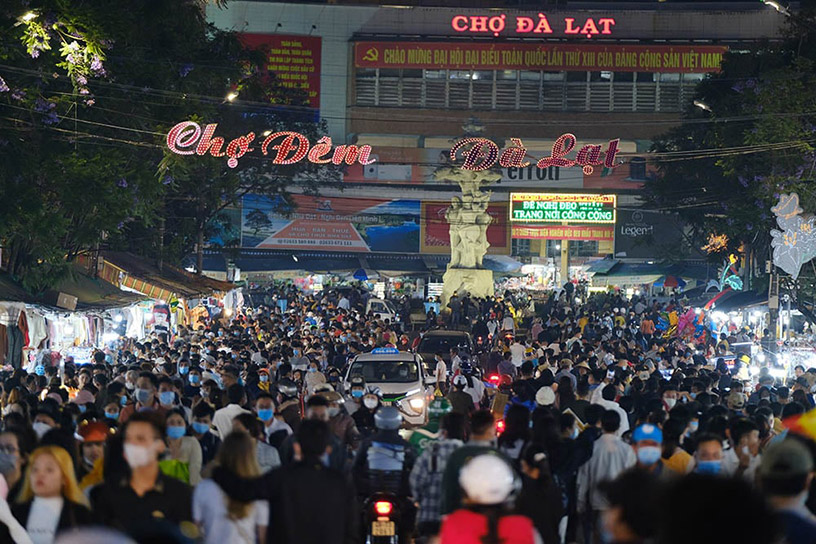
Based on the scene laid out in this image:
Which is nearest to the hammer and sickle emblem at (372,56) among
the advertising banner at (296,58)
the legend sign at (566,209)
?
the advertising banner at (296,58)

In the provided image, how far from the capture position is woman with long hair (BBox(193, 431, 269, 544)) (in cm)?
745

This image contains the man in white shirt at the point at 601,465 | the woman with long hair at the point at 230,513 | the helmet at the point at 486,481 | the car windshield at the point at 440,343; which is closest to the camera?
the helmet at the point at 486,481

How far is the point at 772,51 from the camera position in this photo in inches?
1596

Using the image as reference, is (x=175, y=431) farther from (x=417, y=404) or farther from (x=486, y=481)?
(x=417, y=404)

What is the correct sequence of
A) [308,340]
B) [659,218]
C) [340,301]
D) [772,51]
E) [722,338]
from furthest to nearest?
[659,218] → [340,301] → [772,51] → [722,338] → [308,340]

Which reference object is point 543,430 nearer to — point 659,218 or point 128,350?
point 128,350

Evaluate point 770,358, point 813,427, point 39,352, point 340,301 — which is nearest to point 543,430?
point 813,427

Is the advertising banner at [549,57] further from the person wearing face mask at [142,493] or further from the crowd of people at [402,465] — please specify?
the person wearing face mask at [142,493]

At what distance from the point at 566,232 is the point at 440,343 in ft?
97.0

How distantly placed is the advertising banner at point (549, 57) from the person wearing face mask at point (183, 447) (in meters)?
55.3

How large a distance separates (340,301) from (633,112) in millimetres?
25542

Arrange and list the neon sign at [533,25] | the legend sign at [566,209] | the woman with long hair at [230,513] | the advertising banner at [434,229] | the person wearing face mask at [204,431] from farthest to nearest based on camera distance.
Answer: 1. the neon sign at [533,25]
2. the advertising banner at [434,229]
3. the legend sign at [566,209]
4. the person wearing face mask at [204,431]
5. the woman with long hair at [230,513]

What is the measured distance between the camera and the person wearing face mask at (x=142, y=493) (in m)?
7.47

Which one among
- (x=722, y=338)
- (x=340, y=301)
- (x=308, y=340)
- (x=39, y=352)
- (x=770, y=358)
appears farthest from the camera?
(x=340, y=301)
